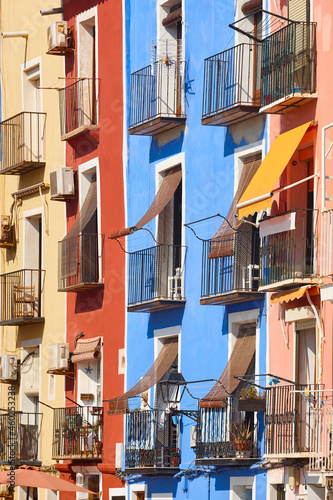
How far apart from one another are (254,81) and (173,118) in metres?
2.90

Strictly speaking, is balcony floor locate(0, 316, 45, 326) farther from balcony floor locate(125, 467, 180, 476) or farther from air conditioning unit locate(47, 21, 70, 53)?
balcony floor locate(125, 467, 180, 476)

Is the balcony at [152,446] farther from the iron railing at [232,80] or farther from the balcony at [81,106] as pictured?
the balcony at [81,106]

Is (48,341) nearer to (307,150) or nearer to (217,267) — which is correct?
(217,267)

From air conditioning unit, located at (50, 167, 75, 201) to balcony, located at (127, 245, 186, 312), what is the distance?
420 cm

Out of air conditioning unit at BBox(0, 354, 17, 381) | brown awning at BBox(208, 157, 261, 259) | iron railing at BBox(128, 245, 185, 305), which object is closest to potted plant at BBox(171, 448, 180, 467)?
iron railing at BBox(128, 245, 185, 305)

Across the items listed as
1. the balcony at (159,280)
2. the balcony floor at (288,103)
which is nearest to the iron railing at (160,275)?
the balcony at (159,280)

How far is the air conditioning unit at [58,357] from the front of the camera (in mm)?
32125

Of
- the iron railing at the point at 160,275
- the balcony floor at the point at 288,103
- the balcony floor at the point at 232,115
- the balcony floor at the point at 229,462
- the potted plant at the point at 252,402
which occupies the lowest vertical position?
the balcony floor at the point at 229,462

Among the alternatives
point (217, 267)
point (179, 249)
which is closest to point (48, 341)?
point (179, 249)

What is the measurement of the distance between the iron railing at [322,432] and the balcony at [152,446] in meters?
5.47

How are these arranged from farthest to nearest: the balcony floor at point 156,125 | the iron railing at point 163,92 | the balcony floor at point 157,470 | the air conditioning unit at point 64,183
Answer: the air conditioning unit at point 64,183 → the iron railing at point 163,92 → the balcony floor at point 156,125 → the balcony floor at point 157,470

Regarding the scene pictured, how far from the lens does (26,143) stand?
115ft

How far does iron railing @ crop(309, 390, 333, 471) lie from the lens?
21.6m

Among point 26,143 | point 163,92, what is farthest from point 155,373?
point 26,143
